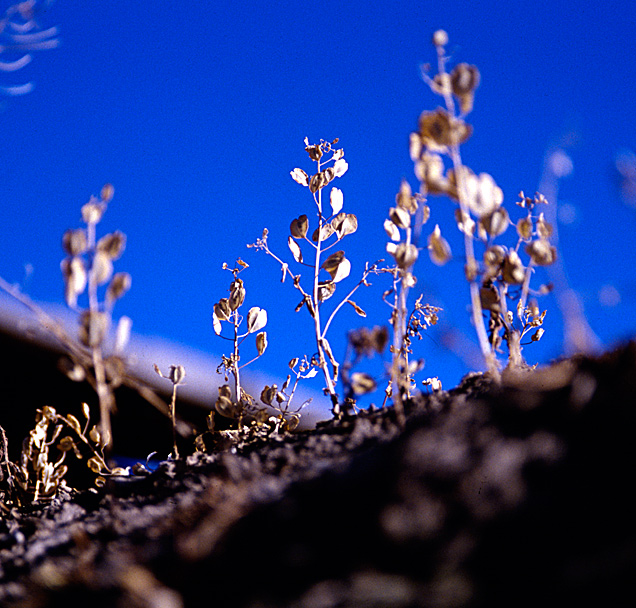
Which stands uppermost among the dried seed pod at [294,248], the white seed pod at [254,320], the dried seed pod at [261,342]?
the dried seed pod at [294,248]

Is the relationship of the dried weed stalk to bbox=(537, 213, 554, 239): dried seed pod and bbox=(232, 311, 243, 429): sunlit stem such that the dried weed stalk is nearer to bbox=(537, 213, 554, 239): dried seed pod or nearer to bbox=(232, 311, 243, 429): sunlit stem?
bbox=(232, 311, 243, 429): sunlit stem

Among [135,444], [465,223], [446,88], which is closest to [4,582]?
[465,223]

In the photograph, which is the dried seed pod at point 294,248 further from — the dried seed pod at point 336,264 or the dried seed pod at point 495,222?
the dried seed pod at point 495,222

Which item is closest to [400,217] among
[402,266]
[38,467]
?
[402,266]

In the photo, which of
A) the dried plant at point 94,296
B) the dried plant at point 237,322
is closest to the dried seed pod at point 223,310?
the dried plant at point 237,322

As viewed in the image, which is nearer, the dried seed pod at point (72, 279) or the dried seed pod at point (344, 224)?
the dried seed pod at point (72, 279)

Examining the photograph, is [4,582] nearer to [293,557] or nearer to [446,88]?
[293,557]

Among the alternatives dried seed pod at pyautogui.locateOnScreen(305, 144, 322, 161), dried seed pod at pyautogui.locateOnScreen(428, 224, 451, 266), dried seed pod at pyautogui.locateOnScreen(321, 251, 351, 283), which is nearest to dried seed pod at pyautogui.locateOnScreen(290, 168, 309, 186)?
dried seed pod at pyautogui.locateOnScreen(305, 144, 322, 161)

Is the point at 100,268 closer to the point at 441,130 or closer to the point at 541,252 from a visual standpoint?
the point at 441,130
